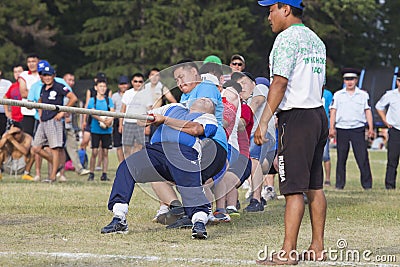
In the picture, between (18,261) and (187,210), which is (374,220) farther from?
(18,261)

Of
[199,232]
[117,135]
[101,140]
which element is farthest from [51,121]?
[199,232]

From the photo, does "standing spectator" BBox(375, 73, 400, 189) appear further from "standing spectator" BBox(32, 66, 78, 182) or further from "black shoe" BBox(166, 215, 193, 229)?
"black shoe" BBox(166, 215, 193, 229)

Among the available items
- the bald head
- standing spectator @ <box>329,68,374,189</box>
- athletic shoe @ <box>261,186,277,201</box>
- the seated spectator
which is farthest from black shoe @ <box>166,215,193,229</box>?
the seated spectator

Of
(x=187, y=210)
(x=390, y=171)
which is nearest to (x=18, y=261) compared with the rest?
(x=187, y=210)

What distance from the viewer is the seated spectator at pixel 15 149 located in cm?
1622

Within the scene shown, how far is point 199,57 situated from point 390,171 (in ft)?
93.7

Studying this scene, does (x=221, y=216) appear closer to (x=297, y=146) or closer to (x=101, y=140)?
(x=297, y=146)

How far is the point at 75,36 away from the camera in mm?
48531

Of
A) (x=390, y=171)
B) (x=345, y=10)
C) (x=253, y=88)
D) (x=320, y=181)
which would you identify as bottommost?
(x=390, y=171)

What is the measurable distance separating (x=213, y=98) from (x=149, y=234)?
1.55 meters

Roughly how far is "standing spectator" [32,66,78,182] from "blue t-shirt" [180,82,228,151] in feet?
20.7

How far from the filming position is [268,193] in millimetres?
12656

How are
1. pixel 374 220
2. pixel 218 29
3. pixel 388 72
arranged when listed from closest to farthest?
pixel 374 220, pixel 388 72, pixel 218 29

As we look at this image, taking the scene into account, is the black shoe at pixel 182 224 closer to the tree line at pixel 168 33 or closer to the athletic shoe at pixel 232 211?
the athletic shoe at pixel 232 211
